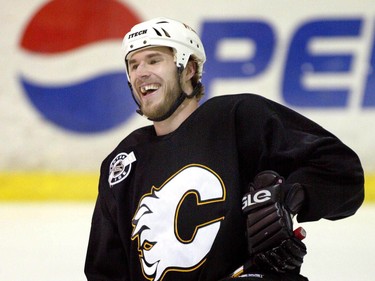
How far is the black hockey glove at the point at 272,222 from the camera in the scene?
1.90m

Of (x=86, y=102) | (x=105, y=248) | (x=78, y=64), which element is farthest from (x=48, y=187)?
(x=105, y=248)

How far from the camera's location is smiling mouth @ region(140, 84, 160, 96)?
2.30 meters

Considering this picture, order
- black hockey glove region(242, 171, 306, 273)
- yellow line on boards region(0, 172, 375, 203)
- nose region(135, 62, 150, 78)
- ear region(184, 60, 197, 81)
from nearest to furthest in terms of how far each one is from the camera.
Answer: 1. black hockey glove region(242, 171, 306, 273)
2. nose region(135, 62, 150, 78)
3. ear region(184, 60, 197, 81)
4. yellow line on boards region(0, 172, 375, 203)

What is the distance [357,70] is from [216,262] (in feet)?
10.9

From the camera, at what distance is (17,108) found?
207 inches

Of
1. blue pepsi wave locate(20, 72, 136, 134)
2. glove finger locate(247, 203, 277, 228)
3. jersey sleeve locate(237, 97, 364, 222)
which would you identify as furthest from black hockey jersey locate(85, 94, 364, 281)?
blue pepsi wave locate(20, 72, 136, 134)

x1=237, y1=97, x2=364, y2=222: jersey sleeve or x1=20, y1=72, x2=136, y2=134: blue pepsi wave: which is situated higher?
x1=237, y1=97, x2=364, y2=222: jersey sleeve

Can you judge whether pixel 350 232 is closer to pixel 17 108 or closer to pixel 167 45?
pixel 167 45

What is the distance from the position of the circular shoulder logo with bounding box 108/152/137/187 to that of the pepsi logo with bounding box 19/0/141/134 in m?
2.85

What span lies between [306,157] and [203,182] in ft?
0.89

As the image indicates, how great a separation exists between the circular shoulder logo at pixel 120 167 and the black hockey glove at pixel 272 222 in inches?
17.4

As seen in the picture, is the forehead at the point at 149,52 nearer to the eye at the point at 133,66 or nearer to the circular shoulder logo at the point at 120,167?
the eye at the point at 133,66

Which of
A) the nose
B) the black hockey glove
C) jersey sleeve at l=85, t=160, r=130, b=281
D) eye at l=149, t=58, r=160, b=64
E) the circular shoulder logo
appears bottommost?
jersey sleeve at l=85, t=160, r=130, b=281

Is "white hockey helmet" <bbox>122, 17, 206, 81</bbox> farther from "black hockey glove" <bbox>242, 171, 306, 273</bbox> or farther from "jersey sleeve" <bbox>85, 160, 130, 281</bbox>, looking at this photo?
"black hockey glove" <bbox>242, 171, 306, 273</bbox>
